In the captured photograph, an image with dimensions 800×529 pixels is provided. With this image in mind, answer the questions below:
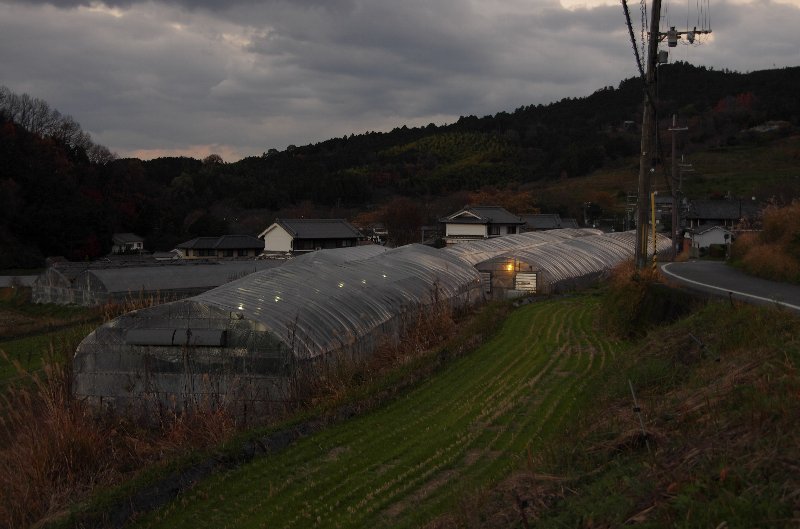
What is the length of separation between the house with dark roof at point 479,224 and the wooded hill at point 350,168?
7.62m

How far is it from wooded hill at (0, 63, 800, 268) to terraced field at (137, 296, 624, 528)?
16.3 metres

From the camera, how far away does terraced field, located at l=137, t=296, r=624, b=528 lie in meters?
Result: 7.63

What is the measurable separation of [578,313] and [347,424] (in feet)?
36.7

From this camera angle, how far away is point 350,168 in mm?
115125

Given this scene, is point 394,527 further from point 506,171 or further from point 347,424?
point 506,171

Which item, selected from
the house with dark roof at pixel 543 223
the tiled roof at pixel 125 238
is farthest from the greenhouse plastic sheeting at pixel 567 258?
the tiled roof at pixel 125 238

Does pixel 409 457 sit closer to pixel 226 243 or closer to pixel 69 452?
pixel 69 452

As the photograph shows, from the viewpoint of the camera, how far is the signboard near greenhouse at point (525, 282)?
2845 centimetres

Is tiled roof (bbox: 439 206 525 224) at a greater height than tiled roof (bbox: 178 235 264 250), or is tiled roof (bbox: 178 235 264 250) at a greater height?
tiled roof (bbox: 439 206 525 224)

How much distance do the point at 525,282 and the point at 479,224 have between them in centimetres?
3061

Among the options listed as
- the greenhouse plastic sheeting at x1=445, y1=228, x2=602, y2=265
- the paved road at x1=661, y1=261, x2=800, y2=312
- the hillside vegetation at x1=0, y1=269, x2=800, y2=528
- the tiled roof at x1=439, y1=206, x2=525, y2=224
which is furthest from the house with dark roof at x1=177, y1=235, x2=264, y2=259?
the paved road at x1=661, y1=261, x2=800, y2=312

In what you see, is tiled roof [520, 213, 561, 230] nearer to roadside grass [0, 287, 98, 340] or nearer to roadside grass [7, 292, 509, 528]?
roadside grass [0, 287, 98, 340]

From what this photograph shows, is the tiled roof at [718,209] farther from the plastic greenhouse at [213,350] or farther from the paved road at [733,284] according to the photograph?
the plastic greenhouse at [213,350]

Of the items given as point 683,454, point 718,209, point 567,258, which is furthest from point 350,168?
point 683,454
